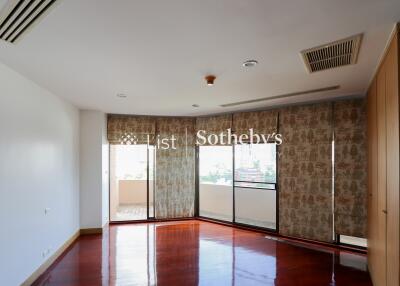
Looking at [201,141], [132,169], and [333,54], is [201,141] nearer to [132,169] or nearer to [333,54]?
[132,169]

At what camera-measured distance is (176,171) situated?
259 inches

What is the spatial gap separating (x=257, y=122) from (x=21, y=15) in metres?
4.50

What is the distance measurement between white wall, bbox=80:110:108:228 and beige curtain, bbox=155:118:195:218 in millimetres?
1413

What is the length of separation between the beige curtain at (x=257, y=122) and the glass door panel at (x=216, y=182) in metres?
0.65

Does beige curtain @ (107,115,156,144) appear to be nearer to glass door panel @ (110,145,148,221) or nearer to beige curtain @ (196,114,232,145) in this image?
glass door panel @ (110,145,148,221)

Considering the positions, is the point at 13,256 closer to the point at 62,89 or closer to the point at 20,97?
the point at 20,97

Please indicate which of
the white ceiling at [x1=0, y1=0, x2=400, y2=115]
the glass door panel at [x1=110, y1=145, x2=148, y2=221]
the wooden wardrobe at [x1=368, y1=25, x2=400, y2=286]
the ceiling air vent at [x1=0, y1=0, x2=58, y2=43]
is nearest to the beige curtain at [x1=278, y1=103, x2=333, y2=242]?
the white ceiling at [x1=0, y1=0, x2=400, y2=115]

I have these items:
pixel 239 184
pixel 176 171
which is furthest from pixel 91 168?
pixel 239 184

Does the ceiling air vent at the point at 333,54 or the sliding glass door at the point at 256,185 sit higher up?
the ceiling air vent at the point at 333,54

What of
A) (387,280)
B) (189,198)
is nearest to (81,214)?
(189,198)

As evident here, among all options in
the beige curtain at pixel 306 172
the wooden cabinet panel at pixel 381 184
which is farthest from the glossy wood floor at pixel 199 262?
the wooden cabinet panel at pixel 381 184

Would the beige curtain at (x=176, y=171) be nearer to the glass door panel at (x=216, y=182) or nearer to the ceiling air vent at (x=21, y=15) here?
the glass door panel at (x=216, y=182)

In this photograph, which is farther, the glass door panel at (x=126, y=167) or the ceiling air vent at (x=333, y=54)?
the glass door panel at (x=126, y=167)

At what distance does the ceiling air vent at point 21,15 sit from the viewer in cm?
169
